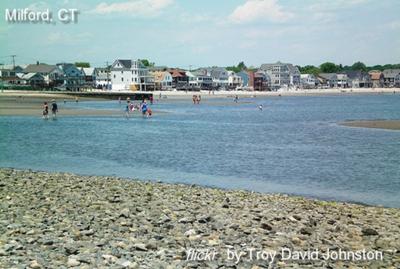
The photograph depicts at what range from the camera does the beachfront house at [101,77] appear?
18186 cm

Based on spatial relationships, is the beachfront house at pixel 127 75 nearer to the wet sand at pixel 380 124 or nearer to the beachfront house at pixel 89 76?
the beachfront house at pixel 89 76

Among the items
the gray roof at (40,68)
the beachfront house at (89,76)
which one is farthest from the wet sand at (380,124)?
the beachfront house at (89,76)

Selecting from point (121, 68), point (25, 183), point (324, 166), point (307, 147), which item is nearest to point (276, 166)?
point (324, 166)

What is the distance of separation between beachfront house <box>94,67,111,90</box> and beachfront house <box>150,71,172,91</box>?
56.5 ft

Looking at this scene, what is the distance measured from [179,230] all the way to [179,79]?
184946mm

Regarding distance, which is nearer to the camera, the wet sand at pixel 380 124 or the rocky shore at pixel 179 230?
the rocky shore at pixel 179 230

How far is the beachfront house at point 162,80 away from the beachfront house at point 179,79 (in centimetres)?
281

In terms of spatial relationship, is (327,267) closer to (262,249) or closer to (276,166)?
(262,249)

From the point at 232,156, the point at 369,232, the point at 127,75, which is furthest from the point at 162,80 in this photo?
the point at 369,232

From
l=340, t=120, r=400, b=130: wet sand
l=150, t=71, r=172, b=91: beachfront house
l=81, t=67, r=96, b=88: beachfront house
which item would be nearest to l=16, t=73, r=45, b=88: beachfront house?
l=81, t=67, r=96, b=88: beachfront house

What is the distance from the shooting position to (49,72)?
165 m

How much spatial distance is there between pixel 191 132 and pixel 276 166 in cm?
2233

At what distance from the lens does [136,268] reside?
7828 millimetres

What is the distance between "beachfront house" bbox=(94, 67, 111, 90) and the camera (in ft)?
597
